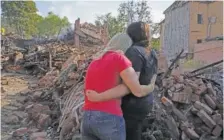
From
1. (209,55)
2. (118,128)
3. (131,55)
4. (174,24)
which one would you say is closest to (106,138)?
(118,128)

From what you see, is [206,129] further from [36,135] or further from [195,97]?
[36,135]

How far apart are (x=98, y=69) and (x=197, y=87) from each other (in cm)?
385

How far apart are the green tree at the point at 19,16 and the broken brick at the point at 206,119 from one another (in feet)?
149

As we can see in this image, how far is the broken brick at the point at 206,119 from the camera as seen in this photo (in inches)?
216

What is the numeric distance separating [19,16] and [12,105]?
141ft

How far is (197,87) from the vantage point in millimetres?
6078

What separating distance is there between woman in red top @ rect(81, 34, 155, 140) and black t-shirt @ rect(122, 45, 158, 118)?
146mm

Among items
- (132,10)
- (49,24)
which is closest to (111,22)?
(132,10)

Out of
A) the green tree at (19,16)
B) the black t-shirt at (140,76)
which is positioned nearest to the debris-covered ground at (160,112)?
the black t-shirt at (140,76)

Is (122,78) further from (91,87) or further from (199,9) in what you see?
(199,9)

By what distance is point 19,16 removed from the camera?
49781 mm

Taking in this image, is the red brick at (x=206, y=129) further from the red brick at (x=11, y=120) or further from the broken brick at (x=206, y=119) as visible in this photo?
the red brick at (x=11, y=120)

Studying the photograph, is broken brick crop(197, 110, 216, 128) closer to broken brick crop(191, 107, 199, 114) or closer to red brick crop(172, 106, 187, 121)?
broken brick crop(191, 107, 199, 114)

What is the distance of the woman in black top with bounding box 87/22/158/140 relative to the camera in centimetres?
283
